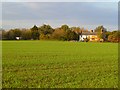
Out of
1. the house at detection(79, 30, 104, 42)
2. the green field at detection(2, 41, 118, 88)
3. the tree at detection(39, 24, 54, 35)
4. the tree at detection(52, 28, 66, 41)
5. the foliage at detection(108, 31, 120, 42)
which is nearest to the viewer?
the green field at detection(2, 41, 118, 88)

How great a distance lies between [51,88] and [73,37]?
123 meters

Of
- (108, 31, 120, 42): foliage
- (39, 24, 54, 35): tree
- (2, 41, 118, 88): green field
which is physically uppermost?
(39, 24, 54, 35): tree

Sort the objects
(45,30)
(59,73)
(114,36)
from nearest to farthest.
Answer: (59,73)
(114,36)
(45,30)

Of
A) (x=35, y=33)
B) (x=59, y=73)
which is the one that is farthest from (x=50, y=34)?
(x=59, y=73)

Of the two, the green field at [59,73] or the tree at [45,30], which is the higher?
the tree at [45,30]

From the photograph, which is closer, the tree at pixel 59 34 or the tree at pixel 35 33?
the tree at pixel 35 33

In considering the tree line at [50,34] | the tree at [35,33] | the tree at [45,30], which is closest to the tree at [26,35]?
the tree line at [50,34]

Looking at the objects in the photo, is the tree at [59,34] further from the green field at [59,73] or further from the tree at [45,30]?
the green field at [59,73]

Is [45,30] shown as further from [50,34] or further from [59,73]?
[59,73]

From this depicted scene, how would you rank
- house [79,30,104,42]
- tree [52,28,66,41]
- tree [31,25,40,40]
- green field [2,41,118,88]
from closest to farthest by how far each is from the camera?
green field [2,41,118,88]
tree [31,25,40,40]
tree [52,28,66,41]
house [79,30,104,42]

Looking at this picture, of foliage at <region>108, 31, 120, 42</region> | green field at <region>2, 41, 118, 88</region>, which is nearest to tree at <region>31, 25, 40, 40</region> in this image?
foliage at <region>108, 31, 120, 42</region>

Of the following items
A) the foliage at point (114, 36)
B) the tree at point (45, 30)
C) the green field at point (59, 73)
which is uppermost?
the tree at point (45, 30)

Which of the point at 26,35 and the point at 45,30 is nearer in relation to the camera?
the point at 26,35

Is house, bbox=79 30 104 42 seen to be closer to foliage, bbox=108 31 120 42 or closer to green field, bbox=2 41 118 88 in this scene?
foliage, bbox=108 31 120 42
